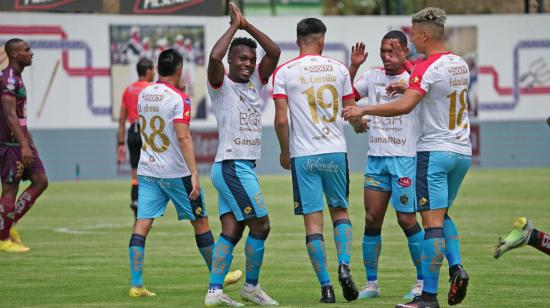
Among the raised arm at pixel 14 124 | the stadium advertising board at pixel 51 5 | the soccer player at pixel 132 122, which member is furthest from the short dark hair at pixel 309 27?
the stadium advertising board at pixel 51 5

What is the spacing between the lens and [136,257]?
10938 millimetres

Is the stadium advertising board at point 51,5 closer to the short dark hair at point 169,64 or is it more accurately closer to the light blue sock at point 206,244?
the short dark hair at point 169,64

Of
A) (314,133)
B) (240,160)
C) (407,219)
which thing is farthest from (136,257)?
(407,219)

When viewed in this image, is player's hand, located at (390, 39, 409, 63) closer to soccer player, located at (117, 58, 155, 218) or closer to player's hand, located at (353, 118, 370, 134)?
player's hand, located at (353, 118, 370, 134)

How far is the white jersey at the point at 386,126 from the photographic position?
11102 millimetres

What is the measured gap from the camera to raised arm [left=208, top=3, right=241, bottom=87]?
9.98 metres

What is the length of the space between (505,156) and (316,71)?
869 inches

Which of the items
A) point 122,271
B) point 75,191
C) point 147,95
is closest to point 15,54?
point 122,271

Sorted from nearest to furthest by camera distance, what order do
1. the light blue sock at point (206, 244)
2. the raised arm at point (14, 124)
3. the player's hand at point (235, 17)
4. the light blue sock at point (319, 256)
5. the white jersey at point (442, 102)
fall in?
the white jersey at point (442, 102)
the player's hand at point (235, 17)
the light blue sock at point (319, 256)
the light blue sock at point (206, 244)
the raised arm at point (14, 124)

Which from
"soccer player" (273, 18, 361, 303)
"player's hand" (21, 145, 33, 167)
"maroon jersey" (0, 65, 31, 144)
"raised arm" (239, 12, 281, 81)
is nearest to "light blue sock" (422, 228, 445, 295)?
"soccer player" (273, 18, 361, 303)

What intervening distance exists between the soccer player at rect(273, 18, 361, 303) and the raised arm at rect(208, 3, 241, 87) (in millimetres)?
503

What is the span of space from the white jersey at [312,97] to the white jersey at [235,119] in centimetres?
31

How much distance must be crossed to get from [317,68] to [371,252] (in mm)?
1843

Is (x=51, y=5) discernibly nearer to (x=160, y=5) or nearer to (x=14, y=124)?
(x=160, y=5)
